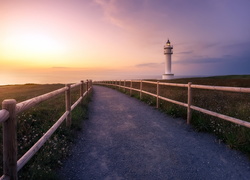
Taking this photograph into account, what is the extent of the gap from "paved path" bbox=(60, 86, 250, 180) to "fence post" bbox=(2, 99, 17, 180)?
121 cm

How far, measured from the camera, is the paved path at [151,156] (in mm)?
3539

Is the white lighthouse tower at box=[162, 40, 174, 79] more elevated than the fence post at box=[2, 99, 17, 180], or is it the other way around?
the white lighthouse tower at box=[162, 40, 174, 79]

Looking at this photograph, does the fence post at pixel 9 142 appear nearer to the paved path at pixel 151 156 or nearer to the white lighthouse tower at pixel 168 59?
the paved path at pixel 151 156

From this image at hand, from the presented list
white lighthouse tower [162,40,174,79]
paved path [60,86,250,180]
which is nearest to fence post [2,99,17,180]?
paved path [60,86,250,180]

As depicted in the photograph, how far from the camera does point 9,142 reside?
2.37 meters

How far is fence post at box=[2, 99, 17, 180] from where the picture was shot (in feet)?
7.66

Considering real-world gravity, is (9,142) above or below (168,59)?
below

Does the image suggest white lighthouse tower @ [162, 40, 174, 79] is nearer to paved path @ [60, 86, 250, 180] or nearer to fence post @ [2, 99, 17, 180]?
paved path @ [60, 86, 250, 180]

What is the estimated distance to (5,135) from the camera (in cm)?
233

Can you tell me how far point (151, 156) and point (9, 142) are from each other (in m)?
2.89

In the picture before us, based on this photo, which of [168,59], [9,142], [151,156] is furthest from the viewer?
[168,59]

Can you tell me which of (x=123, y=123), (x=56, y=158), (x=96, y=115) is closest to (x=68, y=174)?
(x=56, y=158)

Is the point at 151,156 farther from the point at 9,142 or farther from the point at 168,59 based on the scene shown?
the point at 168,59

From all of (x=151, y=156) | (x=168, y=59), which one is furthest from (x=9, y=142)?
(x=168, y=59)
